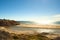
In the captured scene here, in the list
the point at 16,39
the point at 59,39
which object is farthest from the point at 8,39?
the point at 59,39

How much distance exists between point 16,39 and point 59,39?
3.85m

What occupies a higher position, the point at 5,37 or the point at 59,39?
the point at 5,37

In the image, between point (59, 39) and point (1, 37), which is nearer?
point (1, 37)

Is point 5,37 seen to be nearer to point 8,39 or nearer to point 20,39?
point 8,39

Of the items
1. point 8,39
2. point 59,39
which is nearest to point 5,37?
point 8,39

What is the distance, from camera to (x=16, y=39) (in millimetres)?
7973

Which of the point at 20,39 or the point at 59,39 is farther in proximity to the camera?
the point at 59,39

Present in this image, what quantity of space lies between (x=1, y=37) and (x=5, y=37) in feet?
0.80

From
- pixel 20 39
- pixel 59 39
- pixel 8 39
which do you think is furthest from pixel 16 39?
pixel 59 39

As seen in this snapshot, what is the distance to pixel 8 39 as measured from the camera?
6.77m

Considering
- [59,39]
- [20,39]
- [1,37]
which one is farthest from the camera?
[59,39]

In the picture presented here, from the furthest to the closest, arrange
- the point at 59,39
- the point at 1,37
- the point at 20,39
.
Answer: the point at 59,39 < the point at 20,39 < the point at 1,37

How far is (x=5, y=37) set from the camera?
6.84 metres

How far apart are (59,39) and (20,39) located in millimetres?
3596
